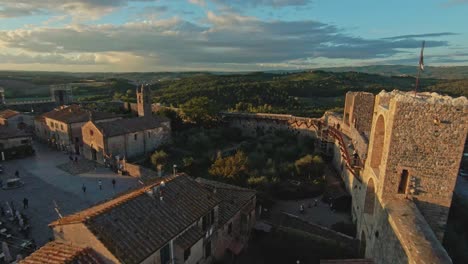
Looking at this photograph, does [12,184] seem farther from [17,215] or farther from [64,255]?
[64,255]

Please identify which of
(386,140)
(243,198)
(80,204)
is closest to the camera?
(386,140)

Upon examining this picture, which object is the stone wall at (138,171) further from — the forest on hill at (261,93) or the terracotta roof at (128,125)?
the forest on hill at (261,93)

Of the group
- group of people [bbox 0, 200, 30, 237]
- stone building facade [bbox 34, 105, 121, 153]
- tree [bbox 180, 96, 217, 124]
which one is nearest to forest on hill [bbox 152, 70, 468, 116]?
tree [bbox 180, 96, 217, 124]

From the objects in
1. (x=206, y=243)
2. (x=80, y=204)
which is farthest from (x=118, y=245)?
(x=80, y=204)

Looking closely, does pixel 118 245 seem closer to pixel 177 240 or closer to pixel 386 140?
pixel 177 240

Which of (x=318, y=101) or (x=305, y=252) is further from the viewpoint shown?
(x=318, y=101)
